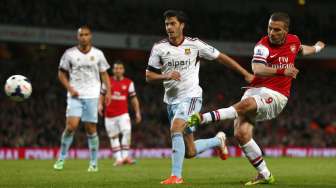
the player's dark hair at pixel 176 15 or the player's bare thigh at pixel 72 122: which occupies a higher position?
the player's dark hair at pixel 176 15

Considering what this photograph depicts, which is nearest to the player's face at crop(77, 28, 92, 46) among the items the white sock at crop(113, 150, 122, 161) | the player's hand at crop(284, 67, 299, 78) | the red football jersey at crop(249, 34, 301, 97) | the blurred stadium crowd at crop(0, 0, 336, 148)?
the white sock at crop(113, 150, 122, 161)

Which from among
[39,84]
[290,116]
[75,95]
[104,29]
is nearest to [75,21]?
[104,29]

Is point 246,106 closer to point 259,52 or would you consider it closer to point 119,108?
point 259,52

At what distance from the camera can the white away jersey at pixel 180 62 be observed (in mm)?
9438

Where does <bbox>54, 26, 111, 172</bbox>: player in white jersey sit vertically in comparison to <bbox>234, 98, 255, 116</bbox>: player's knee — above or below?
above

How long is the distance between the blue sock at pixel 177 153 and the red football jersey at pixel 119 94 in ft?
26.4

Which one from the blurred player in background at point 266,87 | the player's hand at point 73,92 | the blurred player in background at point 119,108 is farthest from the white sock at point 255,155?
the blurred player in background at point 119,108

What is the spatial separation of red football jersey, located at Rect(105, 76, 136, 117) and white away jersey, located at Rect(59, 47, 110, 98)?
13.7 feet

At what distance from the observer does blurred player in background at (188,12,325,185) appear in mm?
8562

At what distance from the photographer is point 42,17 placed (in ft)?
94.7

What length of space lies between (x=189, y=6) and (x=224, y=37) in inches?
138

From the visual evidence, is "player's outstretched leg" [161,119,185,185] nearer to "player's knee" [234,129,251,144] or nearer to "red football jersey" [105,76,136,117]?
"player's knee" [234,129,251,144]

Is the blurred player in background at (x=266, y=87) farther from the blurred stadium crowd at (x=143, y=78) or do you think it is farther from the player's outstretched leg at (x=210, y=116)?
the blurred stadium crowd at (x=143, y=78)

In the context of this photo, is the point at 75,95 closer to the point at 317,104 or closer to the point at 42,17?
the point at 42,17
